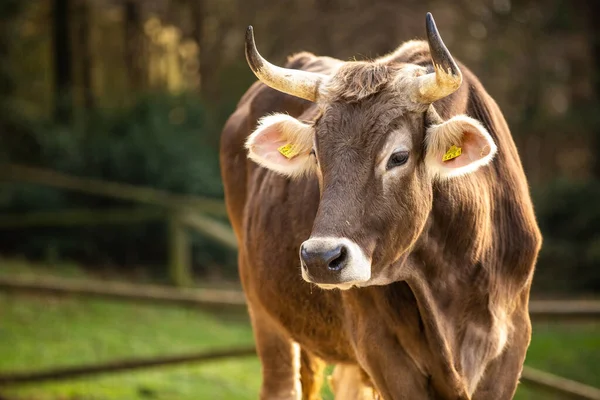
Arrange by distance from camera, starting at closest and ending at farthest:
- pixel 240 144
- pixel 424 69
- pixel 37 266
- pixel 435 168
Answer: pixel 435 168 → pixel 424 69 → pixel 240 144 → pixel 37 266

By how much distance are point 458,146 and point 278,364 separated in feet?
7.08

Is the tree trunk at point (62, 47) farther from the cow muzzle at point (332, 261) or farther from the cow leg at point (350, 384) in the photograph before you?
the cow muzzle at point (332, 261)

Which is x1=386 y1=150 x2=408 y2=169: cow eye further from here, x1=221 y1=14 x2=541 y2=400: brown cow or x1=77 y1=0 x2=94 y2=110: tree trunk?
x1=77 y1=0 x2=94 y2=110: tree trunk

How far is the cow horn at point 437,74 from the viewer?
129 inches

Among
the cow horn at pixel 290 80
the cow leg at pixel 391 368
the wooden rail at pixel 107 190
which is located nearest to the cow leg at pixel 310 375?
the cow leg at pixel 391 368

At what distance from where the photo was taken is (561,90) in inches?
561

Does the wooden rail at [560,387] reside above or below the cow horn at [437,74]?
below

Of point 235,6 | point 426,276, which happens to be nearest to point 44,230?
point 235,6

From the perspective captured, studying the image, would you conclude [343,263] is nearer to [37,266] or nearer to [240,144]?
[240,144]

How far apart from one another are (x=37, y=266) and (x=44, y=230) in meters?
0.54

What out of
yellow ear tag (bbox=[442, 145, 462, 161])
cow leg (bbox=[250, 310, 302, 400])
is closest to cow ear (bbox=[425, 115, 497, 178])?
yellow ear tag (bbox=[442, 145, 462, 161])

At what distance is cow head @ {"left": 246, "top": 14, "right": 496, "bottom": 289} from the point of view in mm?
3324

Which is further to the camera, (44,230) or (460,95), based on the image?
(44,230)

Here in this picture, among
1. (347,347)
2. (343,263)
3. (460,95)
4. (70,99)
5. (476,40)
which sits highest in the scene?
(460,95)
